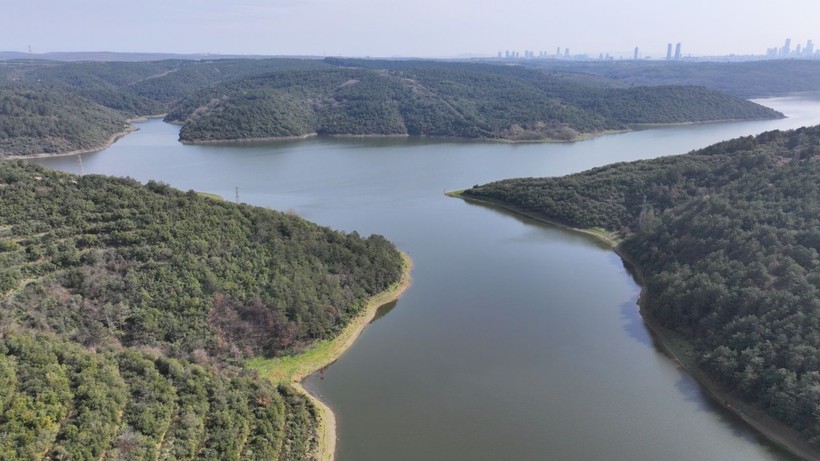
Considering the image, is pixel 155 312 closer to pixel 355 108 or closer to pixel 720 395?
pixel 720 395

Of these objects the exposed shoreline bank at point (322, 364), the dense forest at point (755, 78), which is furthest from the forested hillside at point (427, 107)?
the exposed shoreline bank at point (322, 364)

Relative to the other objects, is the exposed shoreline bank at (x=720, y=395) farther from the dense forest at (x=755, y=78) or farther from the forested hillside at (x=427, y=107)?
the dense forest at (x=755, y=78)

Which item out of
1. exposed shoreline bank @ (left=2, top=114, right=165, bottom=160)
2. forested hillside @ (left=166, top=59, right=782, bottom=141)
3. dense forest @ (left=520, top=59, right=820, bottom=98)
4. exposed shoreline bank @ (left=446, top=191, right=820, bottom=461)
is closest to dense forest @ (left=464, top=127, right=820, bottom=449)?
exposed shoreline bank @ (left=446, top=191, right=820, bottom=461)

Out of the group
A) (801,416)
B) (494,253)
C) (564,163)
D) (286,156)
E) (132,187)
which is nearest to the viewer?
(801,416)

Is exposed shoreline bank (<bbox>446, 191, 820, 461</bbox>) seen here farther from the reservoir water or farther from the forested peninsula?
the forested peninsula

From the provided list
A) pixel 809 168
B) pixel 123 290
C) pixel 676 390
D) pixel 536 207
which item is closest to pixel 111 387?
pixel 123 290

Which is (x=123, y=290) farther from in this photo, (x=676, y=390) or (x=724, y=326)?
(x=724, y=326)
